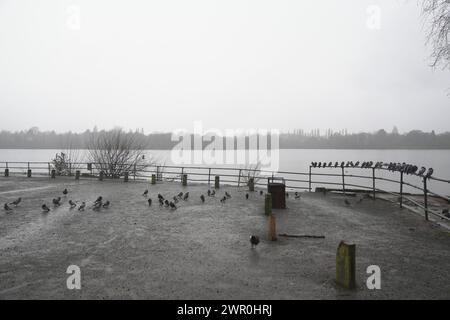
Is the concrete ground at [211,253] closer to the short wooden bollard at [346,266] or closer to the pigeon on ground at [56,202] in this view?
the short wooden bollard at [346,266]

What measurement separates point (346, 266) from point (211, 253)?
2794mm

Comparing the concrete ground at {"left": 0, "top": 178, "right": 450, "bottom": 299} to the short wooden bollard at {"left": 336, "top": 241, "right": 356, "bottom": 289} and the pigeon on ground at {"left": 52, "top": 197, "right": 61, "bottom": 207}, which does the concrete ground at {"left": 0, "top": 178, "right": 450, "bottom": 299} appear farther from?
the pigeon on ground at {"left": 52, "top": 197, "right": 61, "bottom": 207}

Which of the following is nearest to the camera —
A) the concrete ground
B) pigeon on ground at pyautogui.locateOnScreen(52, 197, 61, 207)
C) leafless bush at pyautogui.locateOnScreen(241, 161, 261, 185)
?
the concrete ground

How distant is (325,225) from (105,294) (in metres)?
6.52

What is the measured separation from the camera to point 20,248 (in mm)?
6820

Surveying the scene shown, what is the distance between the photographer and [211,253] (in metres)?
6.53

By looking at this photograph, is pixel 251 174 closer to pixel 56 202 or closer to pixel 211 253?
pixel 56 202

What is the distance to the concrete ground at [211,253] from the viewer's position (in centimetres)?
476

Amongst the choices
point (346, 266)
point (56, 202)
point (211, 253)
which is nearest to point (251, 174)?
point (56, 202)

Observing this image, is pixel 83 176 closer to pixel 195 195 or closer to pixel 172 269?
pixel 195 195

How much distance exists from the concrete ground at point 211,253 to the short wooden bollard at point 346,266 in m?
0.15

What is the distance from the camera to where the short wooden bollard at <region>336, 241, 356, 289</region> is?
4820mm

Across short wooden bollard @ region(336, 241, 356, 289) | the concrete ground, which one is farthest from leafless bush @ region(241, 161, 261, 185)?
short wooden bollard @ region(336, 241, 356, 289)

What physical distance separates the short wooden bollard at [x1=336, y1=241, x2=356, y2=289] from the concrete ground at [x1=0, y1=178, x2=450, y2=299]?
15cm
